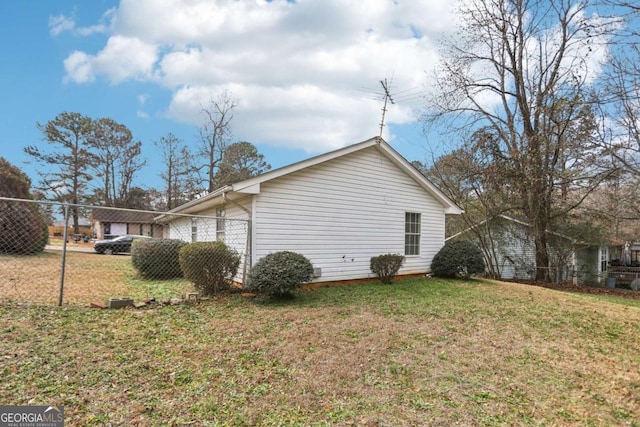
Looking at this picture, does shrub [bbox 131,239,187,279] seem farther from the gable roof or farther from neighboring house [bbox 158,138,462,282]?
the gable roof

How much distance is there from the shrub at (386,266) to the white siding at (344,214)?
351 millimetres

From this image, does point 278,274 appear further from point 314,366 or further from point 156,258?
point 156,258

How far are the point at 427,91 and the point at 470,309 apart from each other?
11734mm

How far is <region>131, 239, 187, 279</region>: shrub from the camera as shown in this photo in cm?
1012

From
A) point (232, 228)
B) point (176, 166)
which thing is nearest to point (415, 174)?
point (232, 228)

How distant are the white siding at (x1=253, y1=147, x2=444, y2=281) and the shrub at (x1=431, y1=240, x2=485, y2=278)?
1.53 feet

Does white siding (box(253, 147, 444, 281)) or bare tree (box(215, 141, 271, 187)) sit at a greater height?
bare tree (box(215, 141, 271, 187))

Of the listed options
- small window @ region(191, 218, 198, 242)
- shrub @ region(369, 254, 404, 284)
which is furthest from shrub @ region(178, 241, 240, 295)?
small window @ region(191, 218, 198, 242)

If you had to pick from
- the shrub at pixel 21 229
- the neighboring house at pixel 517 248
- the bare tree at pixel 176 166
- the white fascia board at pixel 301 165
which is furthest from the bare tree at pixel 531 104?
the bare tree at pixel 176 166

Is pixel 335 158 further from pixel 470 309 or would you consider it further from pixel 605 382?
pixel 605 382

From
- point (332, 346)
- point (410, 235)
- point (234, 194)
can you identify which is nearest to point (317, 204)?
point (234, 194)

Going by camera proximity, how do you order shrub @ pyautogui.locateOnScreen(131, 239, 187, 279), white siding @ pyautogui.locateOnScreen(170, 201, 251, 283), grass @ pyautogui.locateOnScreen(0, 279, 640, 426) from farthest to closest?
1. shrub @ pyautogui.locateOnScreen(131, 239, 187, 279)
2. white siding @ pyautogui.locateOnScreen(170, 201, 251, 283)
3. grass @ pyautogui.locateOnScreen(0, 279, 640, 426)

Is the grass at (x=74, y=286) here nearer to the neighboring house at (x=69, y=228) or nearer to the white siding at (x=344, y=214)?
the white siding at (x=344, y=214)

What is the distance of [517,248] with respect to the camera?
17438mm
